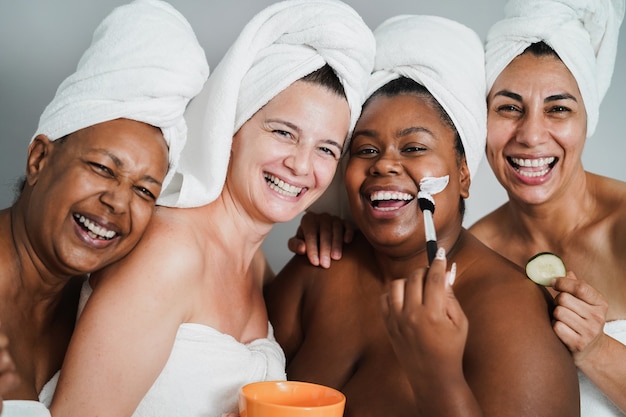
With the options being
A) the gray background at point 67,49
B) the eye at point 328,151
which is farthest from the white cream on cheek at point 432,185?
the gray background at point 67,49

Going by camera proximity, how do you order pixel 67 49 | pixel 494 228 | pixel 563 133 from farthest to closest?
pixel 67 49 < pixel 494 228 < pixel 563 133

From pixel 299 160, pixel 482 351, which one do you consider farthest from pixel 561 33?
pixel 482 351

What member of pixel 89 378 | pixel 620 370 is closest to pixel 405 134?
pixel 620 370

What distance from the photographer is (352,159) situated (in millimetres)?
2225

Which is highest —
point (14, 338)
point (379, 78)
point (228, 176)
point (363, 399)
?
point (379, 78)

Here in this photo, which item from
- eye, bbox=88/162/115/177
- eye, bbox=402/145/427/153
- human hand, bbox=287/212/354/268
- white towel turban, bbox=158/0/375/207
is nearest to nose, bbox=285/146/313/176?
white towel turban, bbox=158/0/375/207

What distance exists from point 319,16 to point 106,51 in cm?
58

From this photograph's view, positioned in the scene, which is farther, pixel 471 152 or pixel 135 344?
pixel 471 152

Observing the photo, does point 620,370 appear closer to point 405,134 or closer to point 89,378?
point 405,134

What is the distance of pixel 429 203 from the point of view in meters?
1.91

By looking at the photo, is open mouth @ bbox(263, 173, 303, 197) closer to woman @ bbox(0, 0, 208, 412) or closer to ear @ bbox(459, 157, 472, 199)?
woman @ bbox(0, 0, 208, 412)

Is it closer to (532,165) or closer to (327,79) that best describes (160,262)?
(327,79)

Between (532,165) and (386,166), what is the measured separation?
1.93ft

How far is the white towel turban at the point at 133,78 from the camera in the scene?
1783mm
